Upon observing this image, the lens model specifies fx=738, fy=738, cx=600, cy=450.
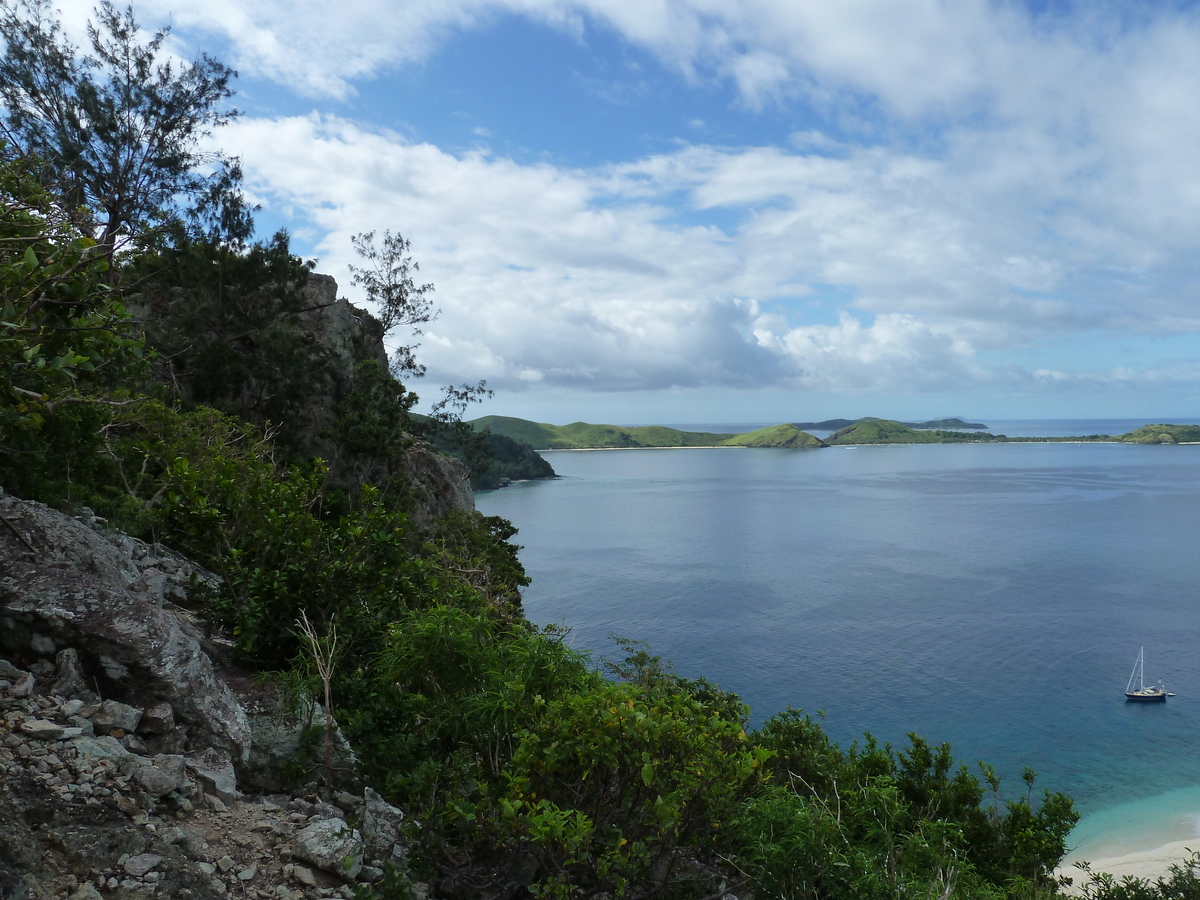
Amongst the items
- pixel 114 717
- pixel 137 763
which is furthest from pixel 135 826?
pixel 114 717

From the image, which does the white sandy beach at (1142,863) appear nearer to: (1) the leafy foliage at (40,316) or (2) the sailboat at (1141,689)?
(2) the sailboat at (1141,689)

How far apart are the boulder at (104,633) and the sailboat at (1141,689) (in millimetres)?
52371

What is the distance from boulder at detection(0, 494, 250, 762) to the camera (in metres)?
5.92

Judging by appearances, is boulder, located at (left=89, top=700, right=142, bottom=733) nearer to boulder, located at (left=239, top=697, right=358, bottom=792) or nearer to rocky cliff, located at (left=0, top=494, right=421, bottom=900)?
rocky cliff, located at (left=0, top=494, right=421, bottom=900)

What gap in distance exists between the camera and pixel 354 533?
30.1ft

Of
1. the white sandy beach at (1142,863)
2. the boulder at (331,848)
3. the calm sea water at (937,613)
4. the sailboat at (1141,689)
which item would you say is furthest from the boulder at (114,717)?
the sailboat at (1141,689)

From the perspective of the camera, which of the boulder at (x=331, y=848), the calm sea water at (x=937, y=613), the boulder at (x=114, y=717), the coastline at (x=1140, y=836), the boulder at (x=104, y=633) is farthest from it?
the calm sea water at (x=937, y=613)

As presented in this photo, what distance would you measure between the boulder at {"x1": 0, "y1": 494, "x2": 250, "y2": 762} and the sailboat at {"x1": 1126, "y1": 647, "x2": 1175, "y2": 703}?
5237 cm

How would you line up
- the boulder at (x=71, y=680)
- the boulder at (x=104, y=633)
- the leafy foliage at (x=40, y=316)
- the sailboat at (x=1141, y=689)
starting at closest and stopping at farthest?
the boulder at (x=71, y=680) < the leafy foliage at (x=40, y=316) < the boulder at (x=104, y=633) < the sailboat at (x=1141, y=689)

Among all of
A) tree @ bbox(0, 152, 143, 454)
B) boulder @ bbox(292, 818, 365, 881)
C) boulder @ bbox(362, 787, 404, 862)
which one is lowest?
boulder @ bbox(362, 787, 404, 862)

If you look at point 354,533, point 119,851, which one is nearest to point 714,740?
point 119,851

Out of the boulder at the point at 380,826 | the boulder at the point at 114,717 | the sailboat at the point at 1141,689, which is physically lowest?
the sailboat at the point at 1141,689

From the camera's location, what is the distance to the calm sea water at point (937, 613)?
39.6 meters

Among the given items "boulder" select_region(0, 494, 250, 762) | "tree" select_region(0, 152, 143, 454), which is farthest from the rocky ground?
"tree" select_region(0, 152, 143, 454)
